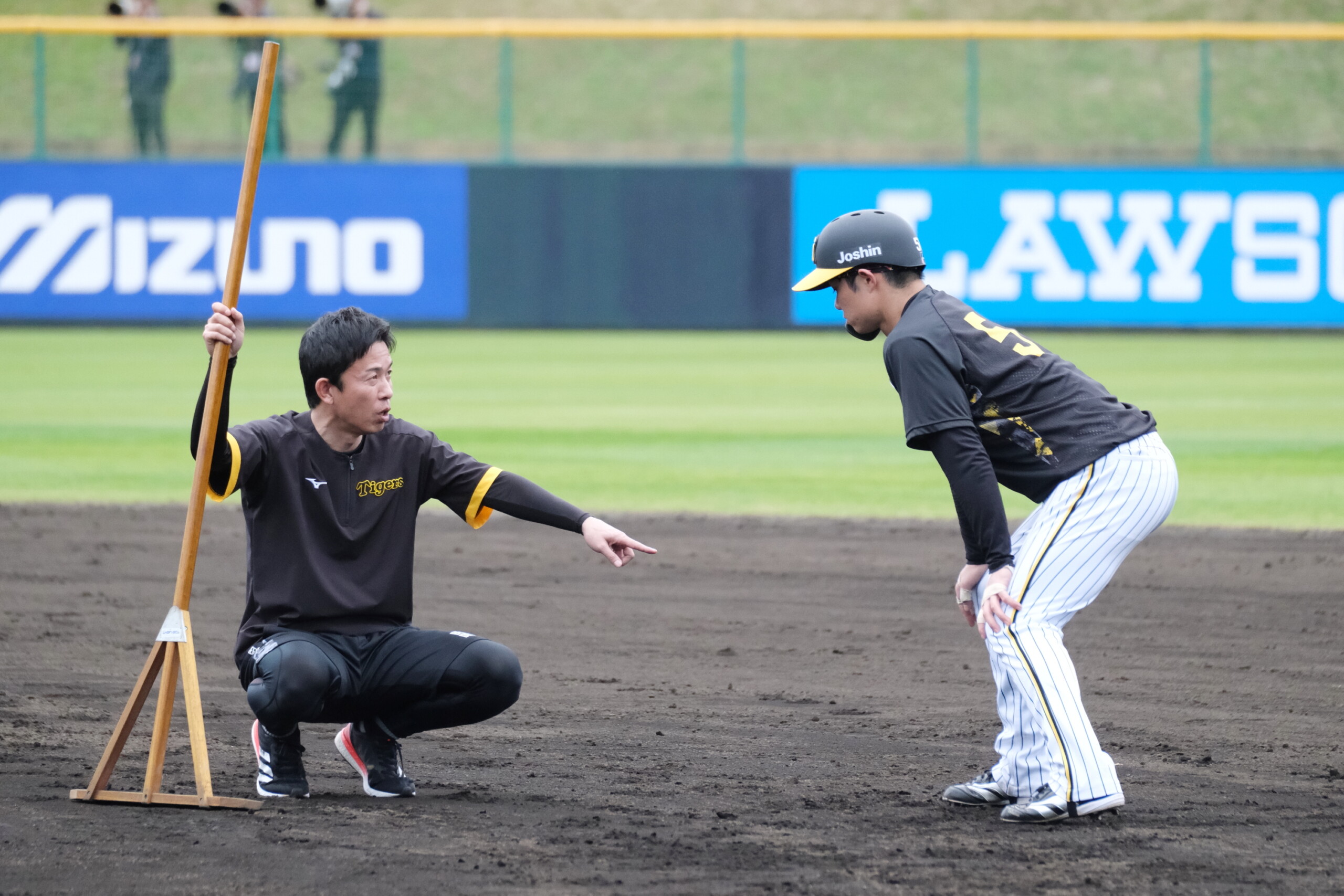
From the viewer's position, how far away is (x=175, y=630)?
4.77 meters

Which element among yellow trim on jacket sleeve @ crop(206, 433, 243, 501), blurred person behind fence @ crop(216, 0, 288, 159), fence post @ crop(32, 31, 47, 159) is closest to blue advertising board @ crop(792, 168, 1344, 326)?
blurred person behind fence @ crop(216, 0, 288, 159)

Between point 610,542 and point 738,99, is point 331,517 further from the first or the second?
point 738,99

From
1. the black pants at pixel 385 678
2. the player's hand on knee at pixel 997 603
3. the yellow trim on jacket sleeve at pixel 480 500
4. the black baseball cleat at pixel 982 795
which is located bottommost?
the black baseball cleat at pixel 982 795

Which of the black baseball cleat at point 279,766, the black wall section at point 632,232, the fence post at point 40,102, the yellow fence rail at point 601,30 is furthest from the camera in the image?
the fence post at point 40,102

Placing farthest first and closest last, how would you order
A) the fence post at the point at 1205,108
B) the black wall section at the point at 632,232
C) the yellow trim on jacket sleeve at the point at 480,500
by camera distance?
1. the fence post at the point at 1205,108
2. the black wall section at the point at 632,232
3. the yellow trim on jacket sleeve at the point at 480,500

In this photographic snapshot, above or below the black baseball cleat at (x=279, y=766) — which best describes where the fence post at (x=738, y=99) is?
above

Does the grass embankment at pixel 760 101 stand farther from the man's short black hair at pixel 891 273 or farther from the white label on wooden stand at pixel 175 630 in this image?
the man's short black hair at pixel 891 273

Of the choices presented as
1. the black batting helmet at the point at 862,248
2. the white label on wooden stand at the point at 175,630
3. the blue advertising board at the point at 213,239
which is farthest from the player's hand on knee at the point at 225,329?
the blue advertising board at the point at 213,239

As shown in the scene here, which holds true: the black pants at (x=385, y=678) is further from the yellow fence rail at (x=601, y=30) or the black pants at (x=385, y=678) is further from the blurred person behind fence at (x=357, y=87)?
the blurred person behind fence at (x=357, y=87)

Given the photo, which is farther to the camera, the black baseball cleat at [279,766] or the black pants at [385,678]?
the black baseball cleat at [279,766]

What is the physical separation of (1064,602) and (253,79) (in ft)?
64.1

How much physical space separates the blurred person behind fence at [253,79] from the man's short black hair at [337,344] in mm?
17216

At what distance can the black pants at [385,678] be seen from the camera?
462cm

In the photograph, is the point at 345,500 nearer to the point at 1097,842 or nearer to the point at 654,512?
the point at 1097,842
